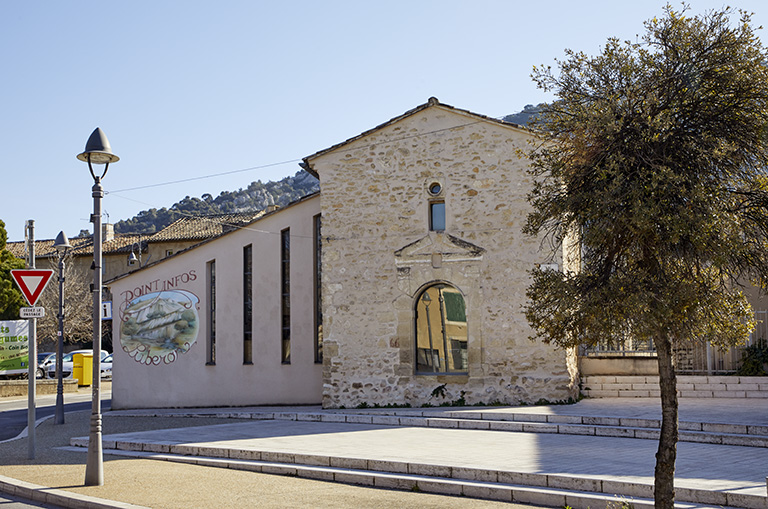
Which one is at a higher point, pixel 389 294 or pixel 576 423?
pixel 389 294

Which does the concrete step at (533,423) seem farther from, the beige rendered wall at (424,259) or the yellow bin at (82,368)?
the yellow bin at (82,368)

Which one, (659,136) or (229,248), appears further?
(229,248)

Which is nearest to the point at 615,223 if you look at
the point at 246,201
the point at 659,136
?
the point at 659,136

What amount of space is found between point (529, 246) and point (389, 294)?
11.0 ft

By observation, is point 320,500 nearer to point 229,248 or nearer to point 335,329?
point 335,329

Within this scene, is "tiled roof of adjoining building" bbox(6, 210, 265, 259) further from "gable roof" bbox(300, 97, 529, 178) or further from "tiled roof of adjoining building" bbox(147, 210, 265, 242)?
"gable roof" bbox(300, 97, 529, 178)

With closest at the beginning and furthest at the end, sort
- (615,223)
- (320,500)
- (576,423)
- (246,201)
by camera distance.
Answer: (615,223)
(320,500)
(576,423)
(246,201)

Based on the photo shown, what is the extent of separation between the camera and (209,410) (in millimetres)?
18281

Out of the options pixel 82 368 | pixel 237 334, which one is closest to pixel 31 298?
pixel 237 334

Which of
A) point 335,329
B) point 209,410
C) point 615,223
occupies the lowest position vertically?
point 209,410

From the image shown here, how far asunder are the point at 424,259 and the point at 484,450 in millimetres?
6686

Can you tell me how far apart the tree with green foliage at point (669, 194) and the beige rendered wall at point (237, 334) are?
13.2 meters

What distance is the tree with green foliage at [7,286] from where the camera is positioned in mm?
34000

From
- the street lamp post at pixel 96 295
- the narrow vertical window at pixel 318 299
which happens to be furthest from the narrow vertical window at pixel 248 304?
the street lamp post at pixel 96 295
